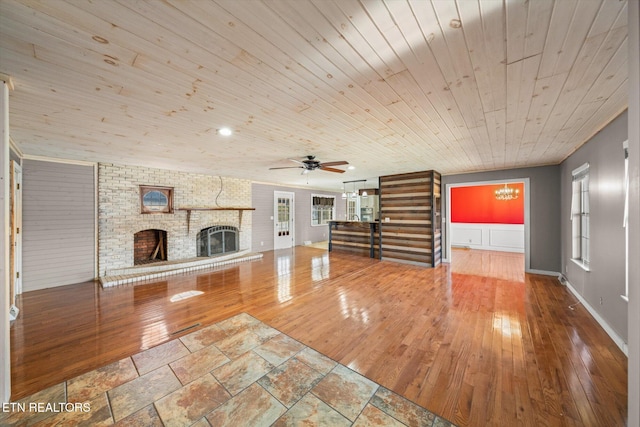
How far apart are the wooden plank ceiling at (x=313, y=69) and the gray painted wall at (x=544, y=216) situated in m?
2.27

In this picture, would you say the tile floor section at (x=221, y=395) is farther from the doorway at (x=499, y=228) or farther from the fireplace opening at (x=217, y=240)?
the doorway at (x=499, y=228)

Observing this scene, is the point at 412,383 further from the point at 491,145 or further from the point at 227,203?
the point at 227,203

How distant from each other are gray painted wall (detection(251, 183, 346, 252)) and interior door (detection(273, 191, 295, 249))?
6.4 inches

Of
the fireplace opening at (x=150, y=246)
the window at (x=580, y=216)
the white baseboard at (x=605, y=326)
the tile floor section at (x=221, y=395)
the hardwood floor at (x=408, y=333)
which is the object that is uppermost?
the window at (x=580, y=216)

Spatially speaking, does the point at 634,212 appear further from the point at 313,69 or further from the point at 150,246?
the point at 150,246

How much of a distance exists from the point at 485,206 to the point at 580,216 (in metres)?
4.63

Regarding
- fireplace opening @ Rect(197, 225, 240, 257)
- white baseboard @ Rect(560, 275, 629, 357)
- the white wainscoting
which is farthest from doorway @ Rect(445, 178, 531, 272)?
fireplace opening @ Rect(197, 225, 240, 257)

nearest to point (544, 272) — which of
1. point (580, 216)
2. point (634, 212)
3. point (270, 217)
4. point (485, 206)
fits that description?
point (580, 216)

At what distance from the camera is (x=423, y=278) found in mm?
4906

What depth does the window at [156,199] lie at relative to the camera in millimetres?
5535

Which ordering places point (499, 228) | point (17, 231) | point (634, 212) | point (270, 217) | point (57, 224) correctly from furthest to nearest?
point (270, 217) → point (499, 228) → point (57, 224) → point (17, 231) → point (634, 212)

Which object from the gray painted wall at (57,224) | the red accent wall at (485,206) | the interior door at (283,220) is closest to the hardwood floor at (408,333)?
the gray painted wall at (57,224)

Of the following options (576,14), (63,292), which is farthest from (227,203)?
(576,14)

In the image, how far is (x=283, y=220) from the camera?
8.93 meters
